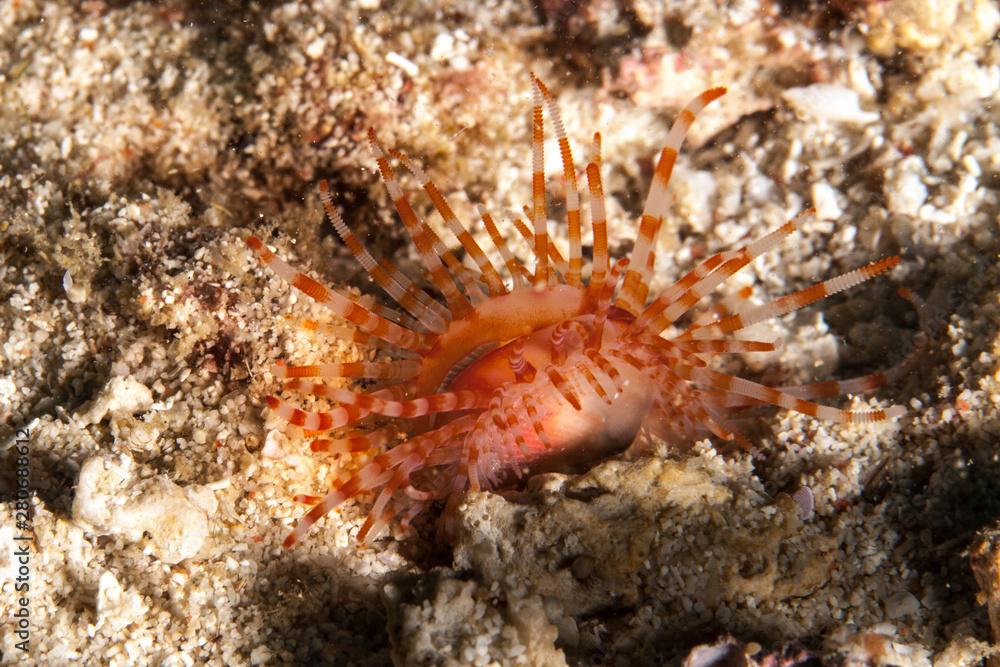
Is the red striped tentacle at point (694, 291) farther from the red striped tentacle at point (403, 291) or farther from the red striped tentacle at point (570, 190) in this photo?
the red striped tentacle at point (403, 291)

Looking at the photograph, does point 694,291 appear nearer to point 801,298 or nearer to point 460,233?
point 801,298

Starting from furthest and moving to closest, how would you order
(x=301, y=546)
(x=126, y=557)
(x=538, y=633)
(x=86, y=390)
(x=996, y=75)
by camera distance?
(x=996, y=75)
(x=86, y=390)
(x=301, y=546)
(x=126, y=557)
(x=538, y=633)

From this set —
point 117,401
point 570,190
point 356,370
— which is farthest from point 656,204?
point 117,401

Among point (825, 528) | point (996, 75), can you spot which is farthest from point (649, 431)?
point (996, 75)

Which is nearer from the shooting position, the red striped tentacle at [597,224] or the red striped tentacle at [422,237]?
the red striped tentacle at [597,224]

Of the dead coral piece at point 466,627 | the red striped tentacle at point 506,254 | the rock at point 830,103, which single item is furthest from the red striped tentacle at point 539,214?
the rock at point 830,103

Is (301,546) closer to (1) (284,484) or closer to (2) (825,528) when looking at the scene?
(1) (284,484)
